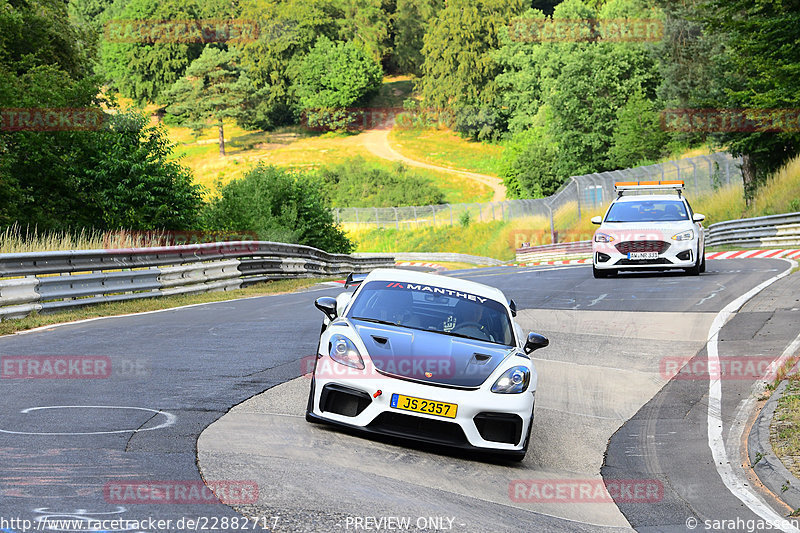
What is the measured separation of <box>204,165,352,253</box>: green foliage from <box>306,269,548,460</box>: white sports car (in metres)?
25.7

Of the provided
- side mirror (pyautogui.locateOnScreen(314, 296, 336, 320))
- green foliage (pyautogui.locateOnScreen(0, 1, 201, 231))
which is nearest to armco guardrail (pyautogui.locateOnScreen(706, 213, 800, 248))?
green foliage (pyautogui.locateOnScreen(0, 1, 201, 231))

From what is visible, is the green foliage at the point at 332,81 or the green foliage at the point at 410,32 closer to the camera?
the green foliage at the point at 332,81

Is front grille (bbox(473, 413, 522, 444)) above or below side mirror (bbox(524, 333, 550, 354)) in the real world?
below

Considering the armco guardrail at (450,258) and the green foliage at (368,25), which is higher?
the green foliage at (368,25)

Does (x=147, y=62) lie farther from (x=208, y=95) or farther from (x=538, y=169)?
(x=538, y=169)

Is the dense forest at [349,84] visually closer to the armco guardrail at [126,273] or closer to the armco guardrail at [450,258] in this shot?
the armco guardrail at [126,273]

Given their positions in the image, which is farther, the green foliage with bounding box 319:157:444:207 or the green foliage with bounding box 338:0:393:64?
the green foliage with bounding box 338:0:393:64

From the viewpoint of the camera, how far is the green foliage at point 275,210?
→ 36.2 meters

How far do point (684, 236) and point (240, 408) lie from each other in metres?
14.6

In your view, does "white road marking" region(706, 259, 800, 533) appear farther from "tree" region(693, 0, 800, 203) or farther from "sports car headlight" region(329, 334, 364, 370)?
"tree" region(693, 0, 800, 203)

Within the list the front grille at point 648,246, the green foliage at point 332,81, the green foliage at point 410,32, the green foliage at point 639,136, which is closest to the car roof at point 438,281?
the front grille at point 648,246

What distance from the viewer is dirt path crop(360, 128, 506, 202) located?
98012mm

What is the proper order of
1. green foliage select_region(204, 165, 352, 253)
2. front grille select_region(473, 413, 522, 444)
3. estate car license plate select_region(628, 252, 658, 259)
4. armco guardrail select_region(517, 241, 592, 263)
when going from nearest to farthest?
front grille select_region(473, 413, 522, 444) < estate car license plate select_region(628, 252, 658, 259) < green foliage select_region(204, 165, 352, 253) < armco guardrail select_region(517, 241, 592, 263)

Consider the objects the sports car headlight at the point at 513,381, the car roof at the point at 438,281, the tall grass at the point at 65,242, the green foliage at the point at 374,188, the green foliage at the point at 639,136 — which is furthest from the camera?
the green foliage at the point at 374,188
